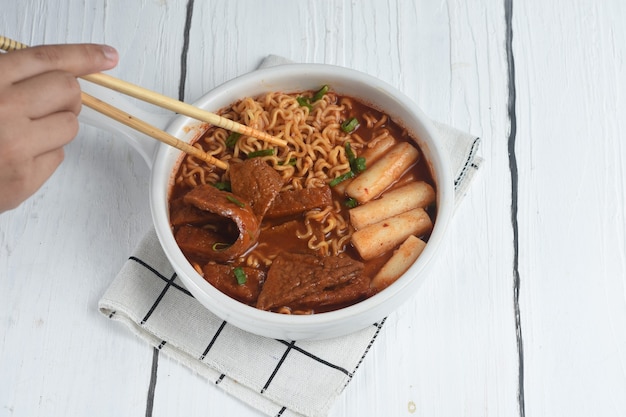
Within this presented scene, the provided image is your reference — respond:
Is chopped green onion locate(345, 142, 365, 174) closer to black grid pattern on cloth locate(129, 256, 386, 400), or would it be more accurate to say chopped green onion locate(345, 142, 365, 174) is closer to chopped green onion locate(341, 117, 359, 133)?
chopped green onion locate(341, 117, 359, 133)

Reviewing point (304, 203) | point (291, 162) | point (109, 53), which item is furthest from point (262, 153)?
point (109, 53)

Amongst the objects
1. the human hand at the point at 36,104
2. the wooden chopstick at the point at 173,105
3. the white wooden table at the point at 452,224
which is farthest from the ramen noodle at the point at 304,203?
the human hand at the point at 36,104

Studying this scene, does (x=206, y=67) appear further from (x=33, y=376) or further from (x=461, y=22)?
(x=33, y=376)

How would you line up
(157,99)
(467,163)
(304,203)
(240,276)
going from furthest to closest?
(467,163), (304,203), (240,276), (157,99)

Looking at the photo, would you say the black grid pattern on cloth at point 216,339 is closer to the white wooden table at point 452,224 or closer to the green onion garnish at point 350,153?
the white wooden table at point 452,224

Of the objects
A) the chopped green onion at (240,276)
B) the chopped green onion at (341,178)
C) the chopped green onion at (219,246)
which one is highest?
the chopped green onion at (341,178)

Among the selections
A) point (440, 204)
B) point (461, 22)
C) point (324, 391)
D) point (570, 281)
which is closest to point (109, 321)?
point (324, 391)

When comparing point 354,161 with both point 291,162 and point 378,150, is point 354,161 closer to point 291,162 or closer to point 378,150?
point 378,150
